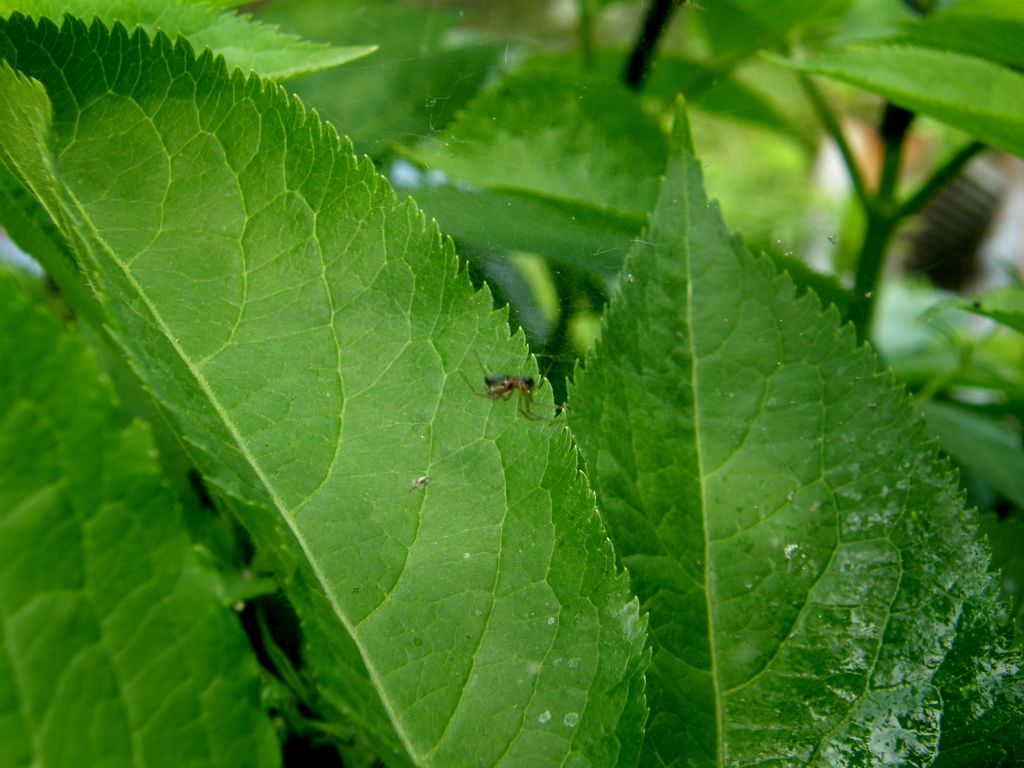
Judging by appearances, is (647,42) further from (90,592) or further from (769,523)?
(90,592)

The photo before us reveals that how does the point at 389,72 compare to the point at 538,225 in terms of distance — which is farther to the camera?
the point at 389,72

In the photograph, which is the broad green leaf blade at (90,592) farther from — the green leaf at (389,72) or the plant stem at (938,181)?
the plant stem at (938,181)

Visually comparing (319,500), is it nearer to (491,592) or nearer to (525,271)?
(491,592)

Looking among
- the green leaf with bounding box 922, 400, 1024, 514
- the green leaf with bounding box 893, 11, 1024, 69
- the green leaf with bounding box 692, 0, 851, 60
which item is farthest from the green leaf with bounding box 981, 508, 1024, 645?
the green leaf with bounding box 692, 0, 851, 60

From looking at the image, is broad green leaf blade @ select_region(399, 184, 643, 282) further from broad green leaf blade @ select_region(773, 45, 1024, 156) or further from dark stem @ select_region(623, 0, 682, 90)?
dark stem @ select_region(623, 0, 682, 90)

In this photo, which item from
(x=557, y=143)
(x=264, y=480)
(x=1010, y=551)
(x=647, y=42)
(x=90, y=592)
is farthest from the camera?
(x=647, y=42)

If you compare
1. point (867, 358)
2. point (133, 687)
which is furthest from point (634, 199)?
point (133, 687)

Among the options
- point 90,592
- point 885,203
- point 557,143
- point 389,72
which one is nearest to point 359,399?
point 90,592
